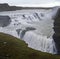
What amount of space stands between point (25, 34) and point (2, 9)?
8660 cm

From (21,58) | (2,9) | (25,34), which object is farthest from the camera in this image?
(2,9)

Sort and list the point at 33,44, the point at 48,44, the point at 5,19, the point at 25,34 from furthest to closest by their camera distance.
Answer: the point at 5,19 < the point at 25,34 < the point at 33,44 < the point at 48,44

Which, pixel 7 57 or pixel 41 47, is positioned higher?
pixel 7 57

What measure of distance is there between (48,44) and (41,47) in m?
1.84

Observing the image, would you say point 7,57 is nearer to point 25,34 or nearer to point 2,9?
point 25,34

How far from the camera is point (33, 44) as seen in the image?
58531 mm

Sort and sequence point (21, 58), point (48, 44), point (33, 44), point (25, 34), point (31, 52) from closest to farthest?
point (21, 58), point (31, 52), point (48, 44), point (33, 44), point (25, 34)

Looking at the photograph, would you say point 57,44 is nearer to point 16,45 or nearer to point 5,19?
point 16,45

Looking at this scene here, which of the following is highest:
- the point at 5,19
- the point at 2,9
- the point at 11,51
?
the point at 11,51

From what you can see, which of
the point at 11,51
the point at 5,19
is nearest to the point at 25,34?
the point at 11,51

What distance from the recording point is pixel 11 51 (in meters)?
48.1

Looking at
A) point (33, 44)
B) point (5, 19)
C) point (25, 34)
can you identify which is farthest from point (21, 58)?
point (5, 19)

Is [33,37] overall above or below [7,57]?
below

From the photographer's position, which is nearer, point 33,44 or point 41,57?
point 41,57
